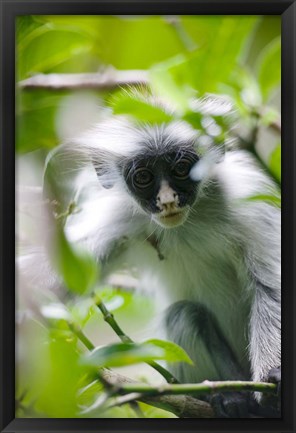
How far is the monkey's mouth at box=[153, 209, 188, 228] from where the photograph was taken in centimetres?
155

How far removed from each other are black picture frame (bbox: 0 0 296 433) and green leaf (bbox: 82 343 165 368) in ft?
1.52

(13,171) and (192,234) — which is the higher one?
(13,171)

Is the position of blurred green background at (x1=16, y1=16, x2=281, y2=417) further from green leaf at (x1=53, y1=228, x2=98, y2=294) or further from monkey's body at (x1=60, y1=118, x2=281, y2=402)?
green leaf at (x1=53, y1=228, x2=98, y2=294)

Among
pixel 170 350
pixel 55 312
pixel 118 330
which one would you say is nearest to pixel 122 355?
pixel 170 350

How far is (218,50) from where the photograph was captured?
3.32 feet

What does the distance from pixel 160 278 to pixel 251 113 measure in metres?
0.59

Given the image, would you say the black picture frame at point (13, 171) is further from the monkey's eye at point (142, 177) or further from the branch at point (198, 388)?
the monkey's eye at point (142, 177)

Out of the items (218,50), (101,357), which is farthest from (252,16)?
(101,357)

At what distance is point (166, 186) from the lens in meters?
1.54

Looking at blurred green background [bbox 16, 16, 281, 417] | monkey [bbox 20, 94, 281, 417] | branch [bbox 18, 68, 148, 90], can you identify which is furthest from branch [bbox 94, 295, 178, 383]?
branch [bbox 18, 68, 148, 90]

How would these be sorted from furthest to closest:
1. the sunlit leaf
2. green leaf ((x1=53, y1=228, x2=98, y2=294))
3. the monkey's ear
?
the monkey's ear, the sunlit leaf, green leaf ((x1=53, y1=228, x2=98, y2=294))

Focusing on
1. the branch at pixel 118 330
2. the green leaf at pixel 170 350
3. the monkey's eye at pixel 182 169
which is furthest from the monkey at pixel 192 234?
the green leaf at pixel 170 350

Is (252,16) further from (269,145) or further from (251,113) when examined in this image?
Result: (251,113)

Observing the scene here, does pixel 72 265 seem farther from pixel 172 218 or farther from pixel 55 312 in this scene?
pixel 172 218
